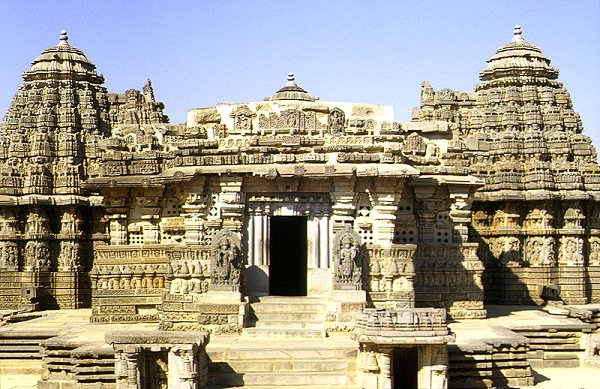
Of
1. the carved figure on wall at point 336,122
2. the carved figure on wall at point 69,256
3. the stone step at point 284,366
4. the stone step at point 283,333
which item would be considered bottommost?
the stone step at point 284,366

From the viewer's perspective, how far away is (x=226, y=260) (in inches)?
735

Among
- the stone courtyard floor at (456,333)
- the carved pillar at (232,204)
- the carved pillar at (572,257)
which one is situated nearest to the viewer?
the stone courtyard floor at (456,333)

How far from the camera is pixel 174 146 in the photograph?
21797mm

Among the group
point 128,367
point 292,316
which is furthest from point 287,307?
point 128,367

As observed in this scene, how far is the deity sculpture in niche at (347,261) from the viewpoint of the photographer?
18.6m

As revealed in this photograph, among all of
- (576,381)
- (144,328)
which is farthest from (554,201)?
(144,328)

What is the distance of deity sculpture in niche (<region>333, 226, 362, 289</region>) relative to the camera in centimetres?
1861

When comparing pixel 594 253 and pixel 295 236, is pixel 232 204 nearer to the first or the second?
pixel 295 236

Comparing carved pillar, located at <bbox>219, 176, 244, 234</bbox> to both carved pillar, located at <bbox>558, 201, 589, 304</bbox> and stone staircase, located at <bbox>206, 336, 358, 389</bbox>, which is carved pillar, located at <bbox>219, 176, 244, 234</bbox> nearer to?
stone staircase, located at <bbox>206, 336, 358, 389</bbox>

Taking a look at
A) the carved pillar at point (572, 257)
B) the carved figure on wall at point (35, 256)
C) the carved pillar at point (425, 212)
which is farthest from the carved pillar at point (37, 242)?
the carved pillar at point (572, 257)

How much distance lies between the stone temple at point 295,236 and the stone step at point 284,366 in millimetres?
32

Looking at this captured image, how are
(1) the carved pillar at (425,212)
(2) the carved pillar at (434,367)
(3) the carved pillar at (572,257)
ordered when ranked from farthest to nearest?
(3) the carved pillar at (572,257) < (1) the carved pillar at (425,212) < (2) the carved pillar at (434,367)

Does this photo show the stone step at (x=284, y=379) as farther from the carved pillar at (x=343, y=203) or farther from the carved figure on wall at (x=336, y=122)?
the carved figure on wall at (x=336, y=122)

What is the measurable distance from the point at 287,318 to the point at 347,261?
4.96 ft
